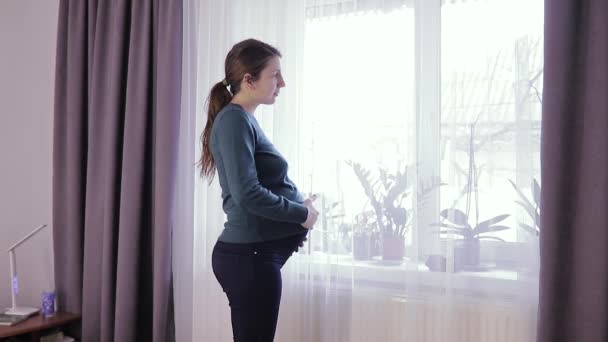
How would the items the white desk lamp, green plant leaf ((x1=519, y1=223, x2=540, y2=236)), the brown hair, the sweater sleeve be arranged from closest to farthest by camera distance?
the sweater sleeve
the brown hair
green plant leaf ((x1=519, y1=223, x2=540, y2=236))
the white desk lamp

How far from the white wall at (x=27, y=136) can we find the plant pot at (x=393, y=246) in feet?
5.97

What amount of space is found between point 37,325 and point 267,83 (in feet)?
5.37

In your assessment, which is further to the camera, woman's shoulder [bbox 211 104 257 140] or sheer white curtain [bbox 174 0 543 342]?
sheer white curtain [bbox 174 0 543 342]

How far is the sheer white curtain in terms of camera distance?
1812 millimetres

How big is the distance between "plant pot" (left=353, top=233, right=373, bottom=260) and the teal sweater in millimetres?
403

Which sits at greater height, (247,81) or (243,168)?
(247,81)

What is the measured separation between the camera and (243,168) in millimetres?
1496

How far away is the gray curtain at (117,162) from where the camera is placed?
238cm

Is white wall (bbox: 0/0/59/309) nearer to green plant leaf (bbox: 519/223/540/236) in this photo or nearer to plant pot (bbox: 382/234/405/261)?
plant pot (bbox: 382/234/405/261)

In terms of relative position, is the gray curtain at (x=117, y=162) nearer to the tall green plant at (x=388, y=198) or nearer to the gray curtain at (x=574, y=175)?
the tall green plant at (x=388, y=198)

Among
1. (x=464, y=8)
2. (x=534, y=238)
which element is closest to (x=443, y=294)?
(x=534, y=238)

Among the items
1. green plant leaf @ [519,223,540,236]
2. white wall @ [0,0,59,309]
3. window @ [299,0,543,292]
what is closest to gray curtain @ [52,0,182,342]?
white wall @ [0,0,59,309]

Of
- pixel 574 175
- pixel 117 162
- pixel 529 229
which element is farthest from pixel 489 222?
pixel 117 162

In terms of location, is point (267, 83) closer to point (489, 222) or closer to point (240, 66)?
point (240, 66)
